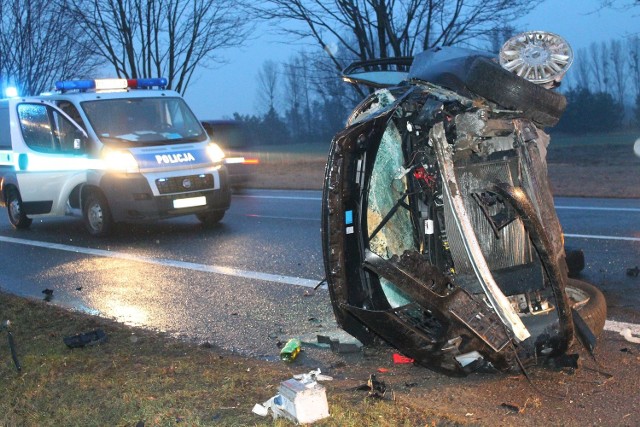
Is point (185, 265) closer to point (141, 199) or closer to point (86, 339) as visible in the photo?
point (141, 199)

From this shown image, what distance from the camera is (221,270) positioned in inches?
332

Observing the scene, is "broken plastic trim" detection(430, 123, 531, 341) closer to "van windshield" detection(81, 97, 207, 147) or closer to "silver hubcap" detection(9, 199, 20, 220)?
"van windshield" detection(81, 97, 207, 147)

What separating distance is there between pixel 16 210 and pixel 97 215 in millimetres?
2119

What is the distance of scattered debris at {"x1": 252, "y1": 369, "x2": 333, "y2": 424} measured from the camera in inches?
155

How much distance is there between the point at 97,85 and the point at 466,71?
8.71m

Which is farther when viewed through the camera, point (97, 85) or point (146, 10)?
point (146, 10)

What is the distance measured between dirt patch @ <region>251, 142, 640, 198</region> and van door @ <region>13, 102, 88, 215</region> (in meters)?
6.99

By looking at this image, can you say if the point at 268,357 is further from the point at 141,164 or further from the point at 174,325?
the point at 141,164

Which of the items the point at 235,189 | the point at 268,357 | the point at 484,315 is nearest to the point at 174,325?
the point at 268,357

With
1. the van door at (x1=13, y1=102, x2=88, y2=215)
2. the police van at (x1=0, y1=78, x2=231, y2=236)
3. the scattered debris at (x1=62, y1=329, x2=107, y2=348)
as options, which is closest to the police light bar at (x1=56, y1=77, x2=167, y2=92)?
the police van at (x1=0, y1=78, x2=231, y2=236)

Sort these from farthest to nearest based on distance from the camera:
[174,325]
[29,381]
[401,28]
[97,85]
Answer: [401,28]
[97,85]
[174,325]
[29,381]

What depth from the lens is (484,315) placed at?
158 inches

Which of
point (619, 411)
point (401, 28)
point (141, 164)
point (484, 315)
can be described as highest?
point (401, 28)

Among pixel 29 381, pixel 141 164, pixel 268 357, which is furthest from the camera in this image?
pixel 141 164
